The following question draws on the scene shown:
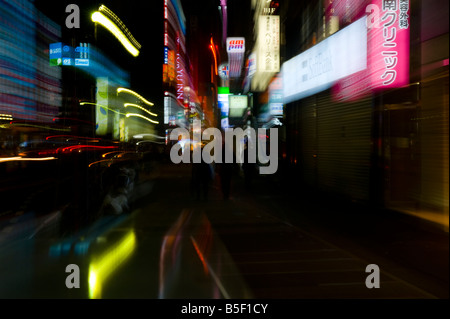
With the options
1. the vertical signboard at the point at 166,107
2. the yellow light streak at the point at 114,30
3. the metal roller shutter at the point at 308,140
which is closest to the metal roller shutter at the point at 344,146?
the metal roller shutter at the point at 308,140

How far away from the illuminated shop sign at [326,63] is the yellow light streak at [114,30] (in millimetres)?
39571

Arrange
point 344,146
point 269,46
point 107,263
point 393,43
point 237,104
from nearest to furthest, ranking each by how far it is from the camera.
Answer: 1. point 107,263
2. point 393,43
3. point 344,146
4. point 269,46
5. point 237,104

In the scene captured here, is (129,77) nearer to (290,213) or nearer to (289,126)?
(289,126)

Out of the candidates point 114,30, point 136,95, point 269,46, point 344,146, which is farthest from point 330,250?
point 136,95

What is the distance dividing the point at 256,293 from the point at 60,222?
5.93m

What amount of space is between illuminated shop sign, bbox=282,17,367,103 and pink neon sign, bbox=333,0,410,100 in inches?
19.0

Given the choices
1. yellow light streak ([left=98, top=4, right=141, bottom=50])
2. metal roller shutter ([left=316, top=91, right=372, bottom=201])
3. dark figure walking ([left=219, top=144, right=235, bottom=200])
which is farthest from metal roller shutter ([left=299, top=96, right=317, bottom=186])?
yellow light streak ([left=98, top=4, right=141, bottom=50])

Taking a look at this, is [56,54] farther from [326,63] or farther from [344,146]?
[344,146]

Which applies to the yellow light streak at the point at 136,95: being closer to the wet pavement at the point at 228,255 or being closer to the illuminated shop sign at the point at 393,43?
the wet pavement at the point at 228,255

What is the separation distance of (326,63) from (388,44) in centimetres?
404

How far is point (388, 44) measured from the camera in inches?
367

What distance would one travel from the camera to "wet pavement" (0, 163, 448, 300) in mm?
5082

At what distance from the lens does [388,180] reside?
1056cm

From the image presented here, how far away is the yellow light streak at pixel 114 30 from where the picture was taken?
166 ft
